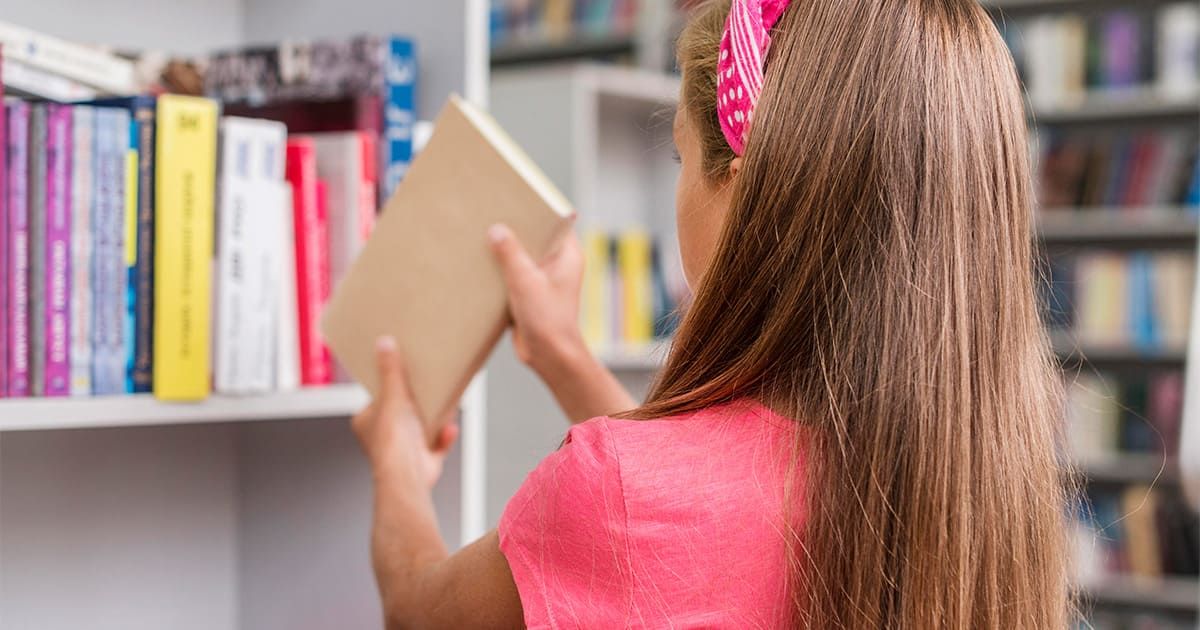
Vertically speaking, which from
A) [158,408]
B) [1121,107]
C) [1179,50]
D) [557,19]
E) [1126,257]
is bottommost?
[158,408]

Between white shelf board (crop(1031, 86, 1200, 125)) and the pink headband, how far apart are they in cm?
288

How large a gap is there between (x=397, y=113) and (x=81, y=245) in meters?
0.37

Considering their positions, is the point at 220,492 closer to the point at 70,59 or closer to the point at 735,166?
the point at 70,59

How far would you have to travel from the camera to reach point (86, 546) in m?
1.27

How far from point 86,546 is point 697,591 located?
0.76 meters

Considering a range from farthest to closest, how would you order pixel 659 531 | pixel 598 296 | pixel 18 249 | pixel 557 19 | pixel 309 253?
pixel 557 19 < pixel 598 296 < pixel 309 253 < pixel 18 249 < pixel 659 531

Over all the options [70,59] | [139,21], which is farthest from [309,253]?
[139,21]

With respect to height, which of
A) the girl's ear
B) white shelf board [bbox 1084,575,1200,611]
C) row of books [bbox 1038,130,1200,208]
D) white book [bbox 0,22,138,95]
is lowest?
white shelf board [bbox 1084,575,1200,611]

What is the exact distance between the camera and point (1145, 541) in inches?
138

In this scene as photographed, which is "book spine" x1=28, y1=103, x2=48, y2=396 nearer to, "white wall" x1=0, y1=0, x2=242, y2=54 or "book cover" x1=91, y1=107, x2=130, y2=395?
"book cover" x1=91, y1=107, x2=130, y2=395

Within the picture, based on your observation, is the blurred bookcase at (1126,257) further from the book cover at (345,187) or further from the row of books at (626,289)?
the book cover at (345,187)

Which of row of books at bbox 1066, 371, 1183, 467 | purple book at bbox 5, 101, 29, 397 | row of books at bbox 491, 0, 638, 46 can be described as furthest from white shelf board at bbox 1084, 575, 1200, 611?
purple book at bbox 5, 101, 29, 397

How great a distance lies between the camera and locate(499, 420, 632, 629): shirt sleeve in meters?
0.79

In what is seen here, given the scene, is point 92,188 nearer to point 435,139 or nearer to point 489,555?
point 435,139
